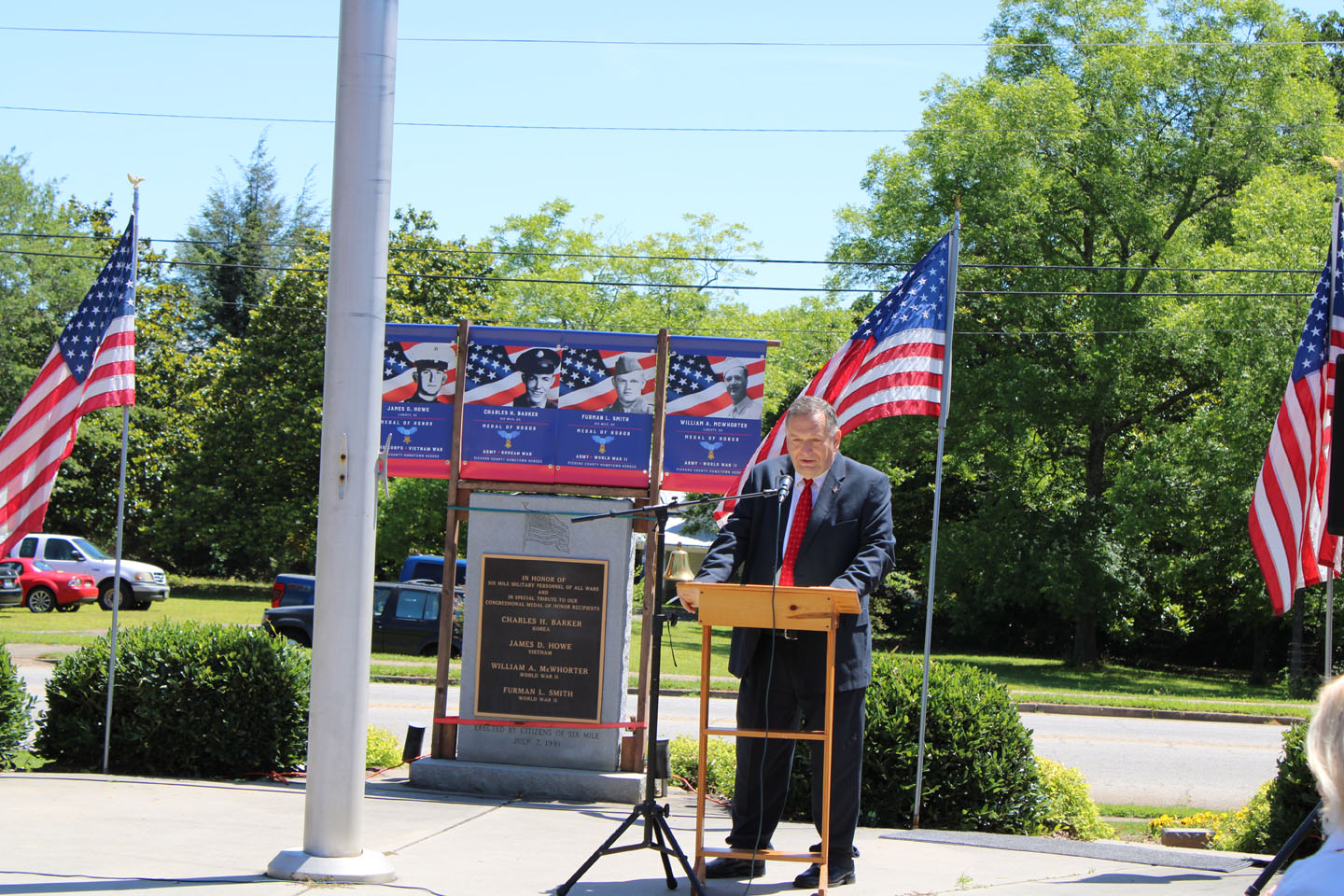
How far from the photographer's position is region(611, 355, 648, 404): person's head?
916cm

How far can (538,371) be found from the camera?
9.25 metres

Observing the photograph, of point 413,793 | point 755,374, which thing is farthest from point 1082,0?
point 413,793

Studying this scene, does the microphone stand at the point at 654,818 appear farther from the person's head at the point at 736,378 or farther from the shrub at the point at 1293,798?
the shrub at the point at 1293,798

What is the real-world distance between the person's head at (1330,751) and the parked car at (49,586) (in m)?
32.2

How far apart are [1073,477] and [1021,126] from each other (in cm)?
891

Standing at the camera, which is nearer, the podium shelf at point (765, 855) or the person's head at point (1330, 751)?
the person's head at point (1330, 751)

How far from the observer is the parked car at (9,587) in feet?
96.3

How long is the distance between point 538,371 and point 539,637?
1.92 meters

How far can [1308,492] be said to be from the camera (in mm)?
7602

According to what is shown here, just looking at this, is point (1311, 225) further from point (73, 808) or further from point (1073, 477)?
point (73, 808)

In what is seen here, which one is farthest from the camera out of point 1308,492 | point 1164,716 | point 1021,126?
point 1021,126

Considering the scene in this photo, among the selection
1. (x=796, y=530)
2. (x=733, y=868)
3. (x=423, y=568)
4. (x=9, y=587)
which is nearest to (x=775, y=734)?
(x=733, y=868)

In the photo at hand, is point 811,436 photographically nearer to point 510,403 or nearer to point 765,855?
point 765,855

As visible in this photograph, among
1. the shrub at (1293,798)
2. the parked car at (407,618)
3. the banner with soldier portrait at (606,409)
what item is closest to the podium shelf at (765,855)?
the shrub at (1293,798)
